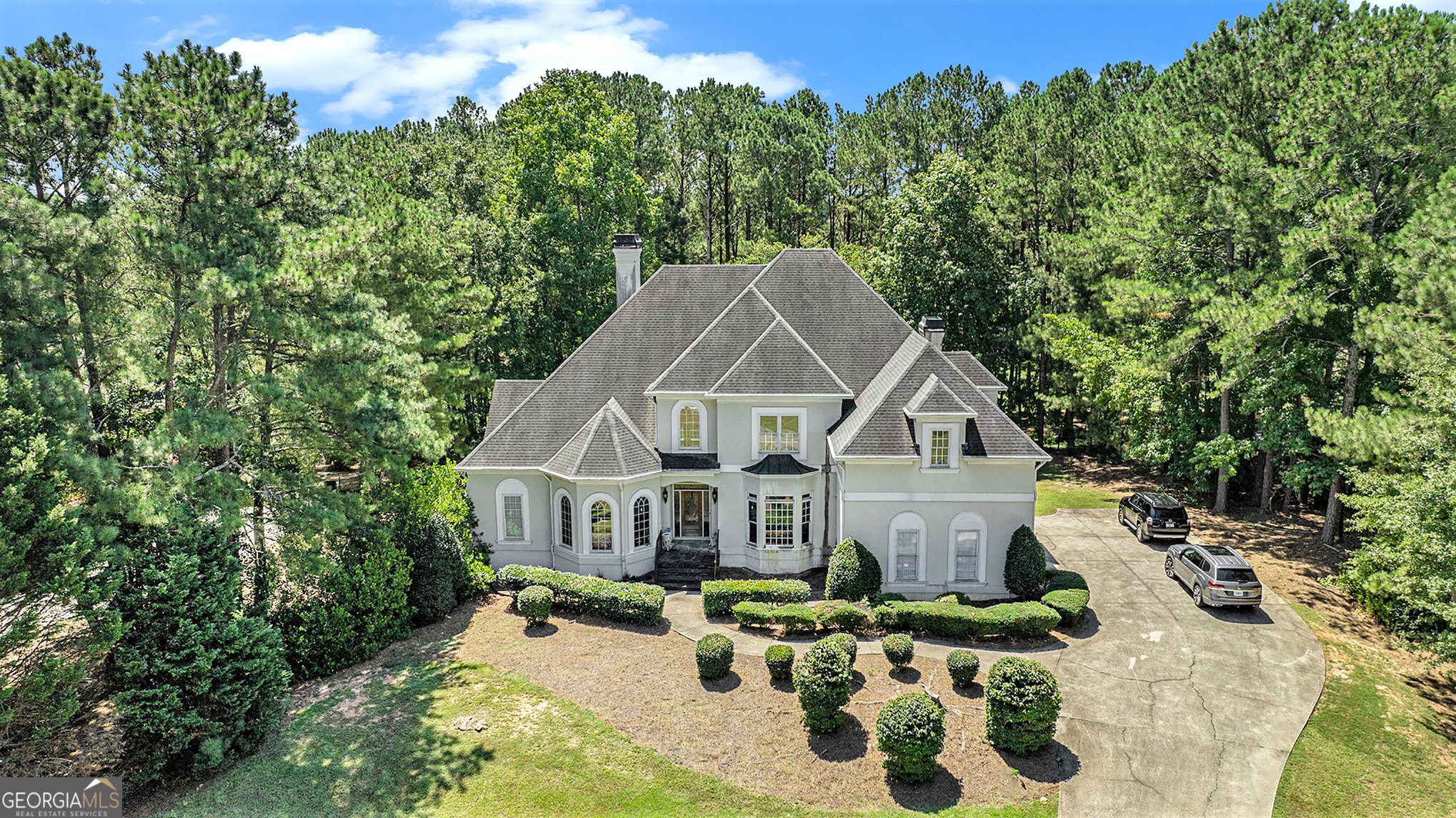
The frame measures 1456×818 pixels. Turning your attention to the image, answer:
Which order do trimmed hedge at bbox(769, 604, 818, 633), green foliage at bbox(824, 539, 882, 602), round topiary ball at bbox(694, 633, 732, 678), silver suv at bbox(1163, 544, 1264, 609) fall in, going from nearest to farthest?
round topiary ball at bbox(694, 633, 732, 678) → trimmed hedge at bbox(769, 604, 818, 633) → silver suv at bbox(1163, 544, 1264, 609) → green foliage at bbox(824, 539, 882, 602)

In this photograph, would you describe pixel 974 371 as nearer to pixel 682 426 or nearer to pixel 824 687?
pixel 682 426

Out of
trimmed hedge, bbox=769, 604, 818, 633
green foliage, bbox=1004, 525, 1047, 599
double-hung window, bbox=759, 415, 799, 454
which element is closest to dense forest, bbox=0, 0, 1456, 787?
green foliage, bbox=1004, 525, 1047, 599

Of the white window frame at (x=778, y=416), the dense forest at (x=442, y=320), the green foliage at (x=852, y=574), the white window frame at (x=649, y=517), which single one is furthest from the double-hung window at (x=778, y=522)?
the dense forest at (x=442, y=320)

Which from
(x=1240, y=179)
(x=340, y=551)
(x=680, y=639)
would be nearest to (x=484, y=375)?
(x=340, y=551)

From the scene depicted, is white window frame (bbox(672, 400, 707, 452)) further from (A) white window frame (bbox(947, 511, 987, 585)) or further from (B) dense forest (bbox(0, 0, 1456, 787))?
(A) white window frame (bbox(947, 511, 987, 585))

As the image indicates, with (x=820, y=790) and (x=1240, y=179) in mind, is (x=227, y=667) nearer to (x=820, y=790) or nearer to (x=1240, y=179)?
(x=820, y=790)

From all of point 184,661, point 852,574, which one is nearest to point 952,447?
point 852,574
